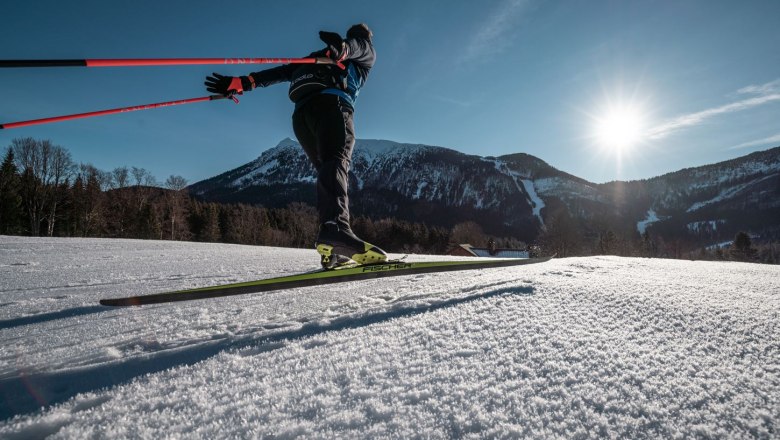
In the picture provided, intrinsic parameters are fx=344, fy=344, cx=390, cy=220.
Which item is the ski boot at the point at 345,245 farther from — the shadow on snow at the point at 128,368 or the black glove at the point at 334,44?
the black glove at the point at 334,44

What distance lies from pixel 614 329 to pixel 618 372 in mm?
330

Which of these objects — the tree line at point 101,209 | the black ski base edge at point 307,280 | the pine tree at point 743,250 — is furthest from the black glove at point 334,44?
the pine tree at point 743,250

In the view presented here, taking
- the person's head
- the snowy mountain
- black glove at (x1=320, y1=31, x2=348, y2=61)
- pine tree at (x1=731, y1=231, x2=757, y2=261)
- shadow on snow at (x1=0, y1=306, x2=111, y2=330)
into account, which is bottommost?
pine tree at (x1=731, y1=231, x2=757, y2=261)

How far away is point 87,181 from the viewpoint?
131 ft

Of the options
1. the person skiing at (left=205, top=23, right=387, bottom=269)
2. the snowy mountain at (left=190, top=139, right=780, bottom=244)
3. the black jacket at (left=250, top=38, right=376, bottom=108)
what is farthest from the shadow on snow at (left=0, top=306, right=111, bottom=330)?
the snowy mountain at (left=190, top=139, right=780, bottom=244)

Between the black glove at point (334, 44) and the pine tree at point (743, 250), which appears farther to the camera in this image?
the pine tree at point (743, 250)

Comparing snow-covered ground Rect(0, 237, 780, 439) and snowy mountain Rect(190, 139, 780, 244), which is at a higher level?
snowy mountain Rect(190, 139, 780, 244)

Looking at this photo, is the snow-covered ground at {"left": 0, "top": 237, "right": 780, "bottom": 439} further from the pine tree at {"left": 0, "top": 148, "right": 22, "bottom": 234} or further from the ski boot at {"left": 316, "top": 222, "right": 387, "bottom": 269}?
the pine tree at {"left": 0, "top": 148, "right": 22, "bottom": 234}

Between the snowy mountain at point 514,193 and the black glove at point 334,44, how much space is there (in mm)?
132086

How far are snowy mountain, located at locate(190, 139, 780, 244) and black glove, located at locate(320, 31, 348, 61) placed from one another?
132 meters

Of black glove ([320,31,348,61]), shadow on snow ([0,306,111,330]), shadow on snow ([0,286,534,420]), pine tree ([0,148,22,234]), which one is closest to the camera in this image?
shadow on snow ([0,286,534,420])

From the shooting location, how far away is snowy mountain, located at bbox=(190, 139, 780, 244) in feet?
494

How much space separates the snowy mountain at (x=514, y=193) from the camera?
15050cm

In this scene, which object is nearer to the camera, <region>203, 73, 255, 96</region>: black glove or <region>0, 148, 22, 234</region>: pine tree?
<region>203, 73, 255, 96</region>: black glove
